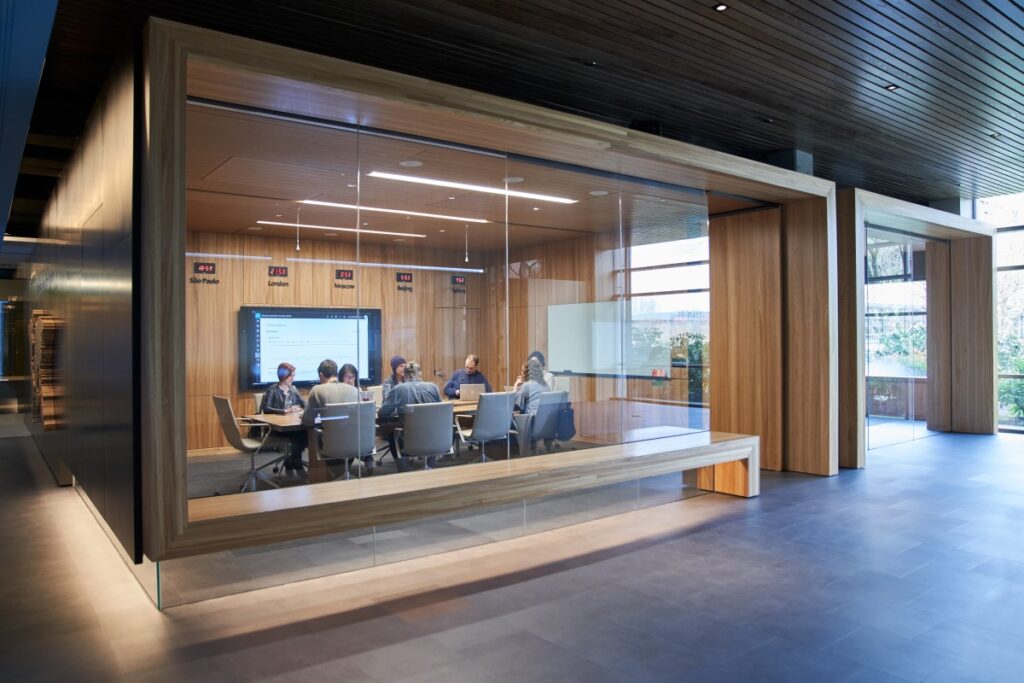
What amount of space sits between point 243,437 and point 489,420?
1874 mm

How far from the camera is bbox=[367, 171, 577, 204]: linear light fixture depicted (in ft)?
16.0

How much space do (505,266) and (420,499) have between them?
1919 millimetres

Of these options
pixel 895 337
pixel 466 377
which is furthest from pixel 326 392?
pixel 895 337

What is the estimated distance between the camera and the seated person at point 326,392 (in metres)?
4.45

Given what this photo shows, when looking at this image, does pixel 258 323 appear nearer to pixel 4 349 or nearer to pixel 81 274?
pixel 81 274

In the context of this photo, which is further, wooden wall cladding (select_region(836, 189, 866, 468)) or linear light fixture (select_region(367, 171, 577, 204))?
wooden wall cladding (select_region(836, 189, 866, 468))

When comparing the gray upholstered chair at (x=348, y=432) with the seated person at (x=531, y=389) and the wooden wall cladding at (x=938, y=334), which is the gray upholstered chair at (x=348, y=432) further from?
the wooden wall cladding at (x=938, y=334)

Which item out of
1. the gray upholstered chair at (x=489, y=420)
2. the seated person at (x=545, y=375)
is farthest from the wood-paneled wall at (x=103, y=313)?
the seated person at (x=545, y=375)

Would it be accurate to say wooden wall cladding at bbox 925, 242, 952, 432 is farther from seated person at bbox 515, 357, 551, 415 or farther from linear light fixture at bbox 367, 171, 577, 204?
seated person at bbox 515, 357, 551, 415

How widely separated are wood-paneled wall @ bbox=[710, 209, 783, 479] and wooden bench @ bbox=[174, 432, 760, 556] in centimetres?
168

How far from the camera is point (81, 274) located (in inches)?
216

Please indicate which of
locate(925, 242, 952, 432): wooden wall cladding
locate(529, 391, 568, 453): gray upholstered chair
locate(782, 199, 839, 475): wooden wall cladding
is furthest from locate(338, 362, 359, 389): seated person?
locate(925, 242, 952, 432): wooden wall cladding

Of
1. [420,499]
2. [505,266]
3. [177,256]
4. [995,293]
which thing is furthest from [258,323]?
[995,293]

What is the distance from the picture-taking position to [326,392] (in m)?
4.51
